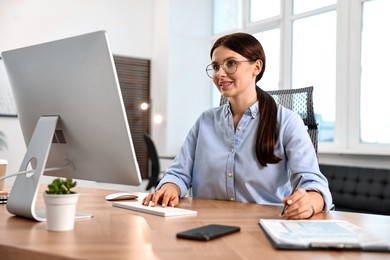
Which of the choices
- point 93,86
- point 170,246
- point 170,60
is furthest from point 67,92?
point 170,60

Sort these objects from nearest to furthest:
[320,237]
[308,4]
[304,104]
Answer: [320,237], [304,104], [308,4]

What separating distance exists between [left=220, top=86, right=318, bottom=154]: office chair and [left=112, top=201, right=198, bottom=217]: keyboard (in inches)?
33.3

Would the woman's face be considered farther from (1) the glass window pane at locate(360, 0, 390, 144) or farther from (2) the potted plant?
(1) the glass window pane at locate(360, 0, 390, 144)

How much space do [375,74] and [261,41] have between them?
1.85 m

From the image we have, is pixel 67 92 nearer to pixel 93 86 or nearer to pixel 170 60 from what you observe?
pixel 93 86

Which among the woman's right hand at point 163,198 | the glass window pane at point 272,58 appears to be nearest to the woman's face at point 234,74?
the woman's right hand at point 163,198

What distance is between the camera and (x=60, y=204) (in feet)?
3.33

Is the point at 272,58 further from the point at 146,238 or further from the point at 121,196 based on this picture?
the point at 146,238

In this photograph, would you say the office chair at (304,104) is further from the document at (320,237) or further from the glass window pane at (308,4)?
the glass window pane at (308,4)

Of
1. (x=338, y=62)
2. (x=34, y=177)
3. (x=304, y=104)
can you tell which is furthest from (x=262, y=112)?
(x=338, y=62)

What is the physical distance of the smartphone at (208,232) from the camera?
3.11 ft

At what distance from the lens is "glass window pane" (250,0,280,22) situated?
17.5 ft

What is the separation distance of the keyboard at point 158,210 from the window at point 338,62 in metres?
2.84

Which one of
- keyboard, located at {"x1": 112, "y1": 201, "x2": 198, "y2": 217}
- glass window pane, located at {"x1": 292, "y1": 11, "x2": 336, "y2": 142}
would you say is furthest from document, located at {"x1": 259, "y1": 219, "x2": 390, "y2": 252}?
glass window pane, located at {"x1": 292, "y1": 11, "x2": 336, "y2": 142}
